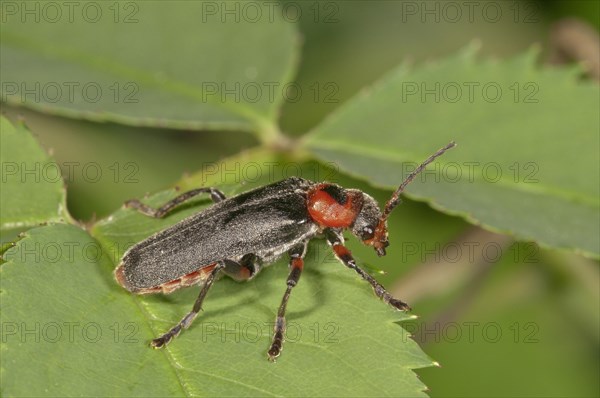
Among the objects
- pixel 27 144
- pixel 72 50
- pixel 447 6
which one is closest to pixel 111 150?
pixel 72 50

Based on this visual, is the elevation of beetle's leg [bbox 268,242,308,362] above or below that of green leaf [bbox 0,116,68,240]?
below

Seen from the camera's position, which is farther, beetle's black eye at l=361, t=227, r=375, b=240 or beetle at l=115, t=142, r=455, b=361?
beetle's black eye at l=361, t=227, r=375, b=240

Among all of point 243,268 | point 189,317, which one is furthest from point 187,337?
point 243,268

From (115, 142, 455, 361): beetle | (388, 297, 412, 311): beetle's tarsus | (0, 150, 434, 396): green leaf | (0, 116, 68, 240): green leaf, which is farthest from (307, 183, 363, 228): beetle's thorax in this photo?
(0, 116, 68, 240): green leaf

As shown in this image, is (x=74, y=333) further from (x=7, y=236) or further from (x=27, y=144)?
(x=27, y=144)

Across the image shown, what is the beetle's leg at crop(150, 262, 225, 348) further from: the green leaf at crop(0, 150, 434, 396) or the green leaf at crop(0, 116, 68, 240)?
the green leaf at crop(0, 116, 68, 240)
